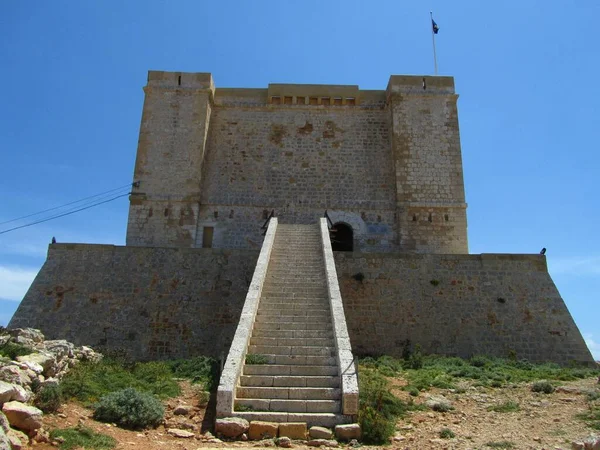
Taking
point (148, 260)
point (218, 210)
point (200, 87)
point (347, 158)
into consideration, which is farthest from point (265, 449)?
point (200, 87)

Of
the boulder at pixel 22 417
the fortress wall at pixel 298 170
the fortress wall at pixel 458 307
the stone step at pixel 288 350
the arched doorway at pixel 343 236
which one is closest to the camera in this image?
the boulder at pixel 22 417

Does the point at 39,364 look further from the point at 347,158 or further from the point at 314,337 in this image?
the point at 347,158

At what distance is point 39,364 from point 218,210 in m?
12.2

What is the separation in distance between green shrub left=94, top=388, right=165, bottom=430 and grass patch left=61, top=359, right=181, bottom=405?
607mm

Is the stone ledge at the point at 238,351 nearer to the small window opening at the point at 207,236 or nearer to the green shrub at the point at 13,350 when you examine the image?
the green shrub at the point at 13,350

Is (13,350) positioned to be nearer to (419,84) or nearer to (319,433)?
(319,433)

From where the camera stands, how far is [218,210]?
19312mm

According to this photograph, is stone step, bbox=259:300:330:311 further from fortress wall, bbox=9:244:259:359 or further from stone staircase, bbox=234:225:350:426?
fortress wall, bbox=9:244:259:359

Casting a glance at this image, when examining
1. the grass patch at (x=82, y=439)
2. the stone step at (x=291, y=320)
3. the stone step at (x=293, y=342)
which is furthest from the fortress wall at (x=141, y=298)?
the grass patch at (x=82, y=439)

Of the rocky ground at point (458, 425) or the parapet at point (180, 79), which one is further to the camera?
the parapet at point (180, 79)

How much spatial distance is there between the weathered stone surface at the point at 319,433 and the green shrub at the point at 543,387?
4677 mm

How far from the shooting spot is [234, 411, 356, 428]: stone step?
6840mm

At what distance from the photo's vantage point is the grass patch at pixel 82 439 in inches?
221

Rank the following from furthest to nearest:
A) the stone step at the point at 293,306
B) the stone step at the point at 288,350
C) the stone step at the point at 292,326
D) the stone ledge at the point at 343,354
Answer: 1. the stone step at the point at 293,306
2. the stone step at the point at 292,326
3. the stone step at the point at 288,350
4. the stone ledge at the point at 343,354
